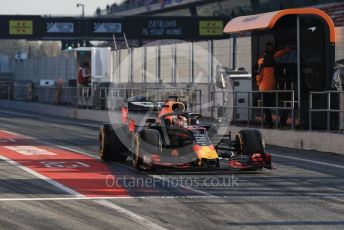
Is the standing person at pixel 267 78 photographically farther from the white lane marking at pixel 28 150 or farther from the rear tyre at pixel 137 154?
the rear tyre at pixel 137 154

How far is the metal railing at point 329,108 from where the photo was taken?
19359 mm

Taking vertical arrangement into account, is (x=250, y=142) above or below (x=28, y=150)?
above

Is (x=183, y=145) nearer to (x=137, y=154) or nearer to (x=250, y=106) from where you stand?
(x=137, y=154)

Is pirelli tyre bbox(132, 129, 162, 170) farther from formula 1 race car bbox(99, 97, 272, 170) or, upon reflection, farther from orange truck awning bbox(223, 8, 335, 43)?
orange truck awning bbox(223, 8, 335, 43)

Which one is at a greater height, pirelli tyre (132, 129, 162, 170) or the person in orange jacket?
the person in orange jacket

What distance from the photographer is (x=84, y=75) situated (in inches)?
1594

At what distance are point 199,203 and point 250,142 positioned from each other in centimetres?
361

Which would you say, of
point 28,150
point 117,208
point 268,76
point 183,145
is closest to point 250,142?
point 183,145

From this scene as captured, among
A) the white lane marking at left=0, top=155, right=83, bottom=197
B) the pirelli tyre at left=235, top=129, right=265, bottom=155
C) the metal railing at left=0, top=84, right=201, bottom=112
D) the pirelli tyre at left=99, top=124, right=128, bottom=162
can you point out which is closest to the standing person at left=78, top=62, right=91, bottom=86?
the metal railing at left=0, top=84, right=201, bottom=112

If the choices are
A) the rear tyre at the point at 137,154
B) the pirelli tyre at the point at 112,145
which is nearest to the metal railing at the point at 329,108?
the pirelli tyre at the point at 112,145

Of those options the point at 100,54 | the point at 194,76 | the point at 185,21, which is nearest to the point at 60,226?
the point at 194,76

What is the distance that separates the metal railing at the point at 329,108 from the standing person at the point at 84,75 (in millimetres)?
20555

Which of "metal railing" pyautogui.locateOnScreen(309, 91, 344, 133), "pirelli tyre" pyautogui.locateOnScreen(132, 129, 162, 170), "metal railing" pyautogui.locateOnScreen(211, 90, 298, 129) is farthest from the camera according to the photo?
"metal railing" pyautogui.locateOnScreen(211, 90, 298, 129)

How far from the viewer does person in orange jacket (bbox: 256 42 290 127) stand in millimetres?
21672
